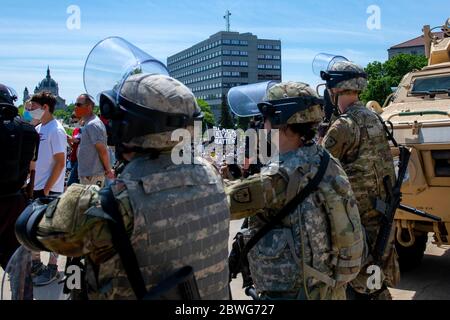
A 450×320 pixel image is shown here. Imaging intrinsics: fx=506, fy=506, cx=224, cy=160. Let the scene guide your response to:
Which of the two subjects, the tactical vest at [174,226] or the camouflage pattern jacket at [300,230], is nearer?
the tactical vest at [174,226]

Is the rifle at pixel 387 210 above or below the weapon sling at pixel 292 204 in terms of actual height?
below

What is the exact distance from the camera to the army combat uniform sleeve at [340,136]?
3518mm

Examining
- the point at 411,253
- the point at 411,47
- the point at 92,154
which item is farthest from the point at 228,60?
the point at 92,154

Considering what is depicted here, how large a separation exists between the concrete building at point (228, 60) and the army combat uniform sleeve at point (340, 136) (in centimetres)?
6910

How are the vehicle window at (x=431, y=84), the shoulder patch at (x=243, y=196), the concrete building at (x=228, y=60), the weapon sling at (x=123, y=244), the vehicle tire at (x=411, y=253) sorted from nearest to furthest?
1. the weapon sling at (x=123, y=244)
2. the shoulder patch at (x=243, y=196)
3. the vehicle tire at (x=411, y=253)
4. the vehicle window at (x=431, y=84)
5. the concrete building at (x=228, y=60)

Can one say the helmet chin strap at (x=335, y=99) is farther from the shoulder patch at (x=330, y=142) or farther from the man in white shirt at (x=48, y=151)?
the man in white shirt at (x=48, y=151)

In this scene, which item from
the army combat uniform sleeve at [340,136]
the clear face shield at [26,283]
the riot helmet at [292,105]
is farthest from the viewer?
the army combat uniform sleeve at [340,136]

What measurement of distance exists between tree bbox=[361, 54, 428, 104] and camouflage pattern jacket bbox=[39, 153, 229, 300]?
156 feet

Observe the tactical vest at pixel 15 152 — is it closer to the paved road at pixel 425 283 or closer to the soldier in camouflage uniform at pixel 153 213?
the paved road at pixel 425 283

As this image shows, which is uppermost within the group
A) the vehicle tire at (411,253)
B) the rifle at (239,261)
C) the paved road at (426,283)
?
the rifle at (239,261)

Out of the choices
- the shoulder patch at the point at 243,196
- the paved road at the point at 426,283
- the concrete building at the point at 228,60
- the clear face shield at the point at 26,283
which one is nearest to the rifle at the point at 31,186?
the paved road at the point at 426,283

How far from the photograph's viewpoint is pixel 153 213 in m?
1.67

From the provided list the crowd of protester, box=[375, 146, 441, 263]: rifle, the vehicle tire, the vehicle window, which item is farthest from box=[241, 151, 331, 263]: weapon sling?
the vehicle window

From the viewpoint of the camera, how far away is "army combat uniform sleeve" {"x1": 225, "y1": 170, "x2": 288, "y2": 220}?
2240 millimetres
